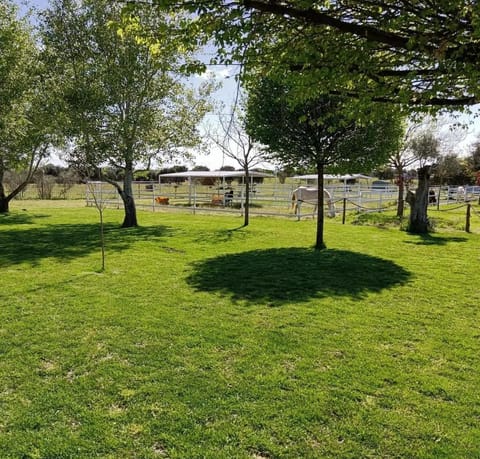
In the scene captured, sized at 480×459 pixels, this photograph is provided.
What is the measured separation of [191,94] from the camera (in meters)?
13.2

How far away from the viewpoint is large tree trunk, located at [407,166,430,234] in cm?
1184

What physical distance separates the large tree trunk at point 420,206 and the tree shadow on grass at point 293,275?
14.7 feet

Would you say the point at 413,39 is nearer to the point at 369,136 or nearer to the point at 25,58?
the point at 369,136

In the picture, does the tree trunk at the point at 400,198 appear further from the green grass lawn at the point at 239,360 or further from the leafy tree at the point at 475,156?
the leafy tree at the point at 475,156

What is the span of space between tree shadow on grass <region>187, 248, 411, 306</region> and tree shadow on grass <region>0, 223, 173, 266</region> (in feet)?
10.4

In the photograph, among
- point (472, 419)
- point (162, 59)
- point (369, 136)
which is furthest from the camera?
point (162, 59)

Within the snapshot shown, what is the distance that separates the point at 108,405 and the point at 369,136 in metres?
7.56

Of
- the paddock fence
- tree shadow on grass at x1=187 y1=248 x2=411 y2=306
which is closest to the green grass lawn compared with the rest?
tree shadow on grass at x1=187 y1=248 x2=411 y2=306

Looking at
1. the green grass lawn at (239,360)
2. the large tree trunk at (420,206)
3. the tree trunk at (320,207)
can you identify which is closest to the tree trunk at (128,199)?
the green grass lawn at (239,360)

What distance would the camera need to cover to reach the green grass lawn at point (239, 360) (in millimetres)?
2469

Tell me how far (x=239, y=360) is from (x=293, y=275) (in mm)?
3302

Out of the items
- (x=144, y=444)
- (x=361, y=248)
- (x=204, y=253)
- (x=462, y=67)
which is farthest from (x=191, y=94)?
(x=144, y=444)

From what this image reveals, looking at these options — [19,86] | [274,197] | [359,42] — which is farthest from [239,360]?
[274,197]

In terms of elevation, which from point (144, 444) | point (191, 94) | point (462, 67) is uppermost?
point (191, 94)
